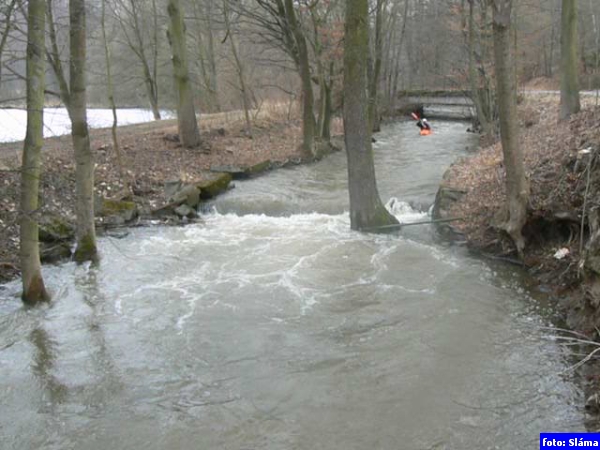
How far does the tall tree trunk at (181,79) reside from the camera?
1803 cm

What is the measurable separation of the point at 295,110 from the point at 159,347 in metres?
21.4

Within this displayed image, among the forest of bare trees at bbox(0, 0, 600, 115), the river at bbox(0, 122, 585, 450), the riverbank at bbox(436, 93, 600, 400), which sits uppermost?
the forest of bare trees at bbox(0, 0, 600, 115)

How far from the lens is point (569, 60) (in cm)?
1386

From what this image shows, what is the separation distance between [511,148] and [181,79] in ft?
41.2

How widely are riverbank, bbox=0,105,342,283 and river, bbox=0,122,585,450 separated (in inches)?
66.7

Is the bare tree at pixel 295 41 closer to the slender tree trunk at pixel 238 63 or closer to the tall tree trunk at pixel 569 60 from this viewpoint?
the slender tree trunk at pixel 238 63

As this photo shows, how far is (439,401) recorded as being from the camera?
5660mm

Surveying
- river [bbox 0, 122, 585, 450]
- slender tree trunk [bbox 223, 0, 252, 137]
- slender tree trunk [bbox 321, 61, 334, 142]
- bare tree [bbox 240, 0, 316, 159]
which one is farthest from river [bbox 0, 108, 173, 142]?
slender tree trunk [bbox 321, 61, 334, 142]

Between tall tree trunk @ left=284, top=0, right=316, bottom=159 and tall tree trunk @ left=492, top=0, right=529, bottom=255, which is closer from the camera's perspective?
tall tree trunk @ left=492, top=0, right=529, bottom=255

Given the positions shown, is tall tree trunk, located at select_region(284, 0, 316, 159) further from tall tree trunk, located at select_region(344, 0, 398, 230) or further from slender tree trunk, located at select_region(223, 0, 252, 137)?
tall tree trunk, located at select_region(344, 0, 398, 230)

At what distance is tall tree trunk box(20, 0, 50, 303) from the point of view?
7301 millimetres

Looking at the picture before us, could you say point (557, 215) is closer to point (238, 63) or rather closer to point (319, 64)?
point (238, 63)

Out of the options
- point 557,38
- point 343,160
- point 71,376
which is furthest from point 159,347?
point 557,38

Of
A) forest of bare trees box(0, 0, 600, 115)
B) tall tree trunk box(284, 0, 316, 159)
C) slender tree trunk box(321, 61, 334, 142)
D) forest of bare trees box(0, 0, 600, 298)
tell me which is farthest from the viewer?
slender tree trunk box(321, 61, 334, 142)
